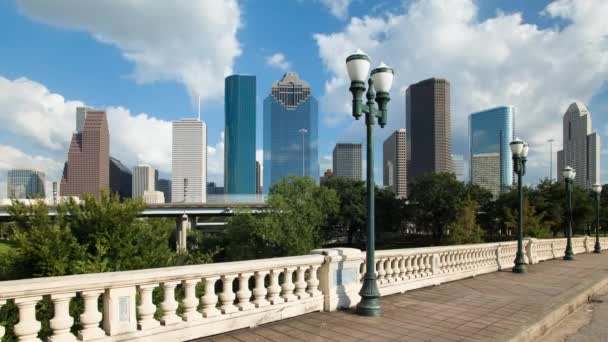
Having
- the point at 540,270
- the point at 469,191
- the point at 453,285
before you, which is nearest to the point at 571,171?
the point at 540,270

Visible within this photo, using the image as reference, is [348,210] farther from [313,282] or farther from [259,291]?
[259,291]

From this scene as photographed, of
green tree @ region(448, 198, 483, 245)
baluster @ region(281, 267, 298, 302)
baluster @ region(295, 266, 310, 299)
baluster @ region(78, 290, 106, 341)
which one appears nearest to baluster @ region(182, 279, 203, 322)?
baluster @ region(78, 290, 106, 341)

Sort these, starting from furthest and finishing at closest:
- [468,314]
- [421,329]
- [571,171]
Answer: [571,171]
[468,314]
[421,329]

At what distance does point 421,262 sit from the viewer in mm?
9742

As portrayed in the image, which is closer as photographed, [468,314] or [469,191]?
[468,314]

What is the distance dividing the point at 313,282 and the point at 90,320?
353 centimetres

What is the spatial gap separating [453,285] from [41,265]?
29.2 ft

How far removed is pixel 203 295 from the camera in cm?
651

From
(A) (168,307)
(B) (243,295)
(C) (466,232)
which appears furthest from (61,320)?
(C) (466,232)

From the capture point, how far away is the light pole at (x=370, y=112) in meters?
6.71

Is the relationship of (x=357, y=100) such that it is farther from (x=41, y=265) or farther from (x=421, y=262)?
(x=41, y=265)

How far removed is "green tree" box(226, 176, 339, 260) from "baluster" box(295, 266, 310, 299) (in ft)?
117

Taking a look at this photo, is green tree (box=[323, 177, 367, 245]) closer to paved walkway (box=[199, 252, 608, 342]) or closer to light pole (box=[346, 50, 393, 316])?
paved walkway (box=[199, 252, 608, 342])

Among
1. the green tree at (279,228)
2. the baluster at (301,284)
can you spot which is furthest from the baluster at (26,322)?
the green tree at (279,228)
